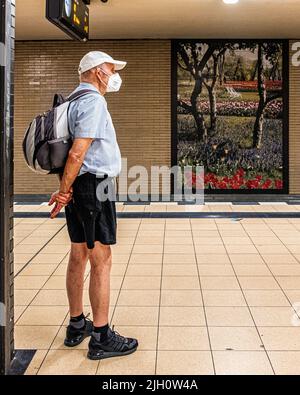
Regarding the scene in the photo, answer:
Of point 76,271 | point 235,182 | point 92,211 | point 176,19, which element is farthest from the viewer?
point 235,182

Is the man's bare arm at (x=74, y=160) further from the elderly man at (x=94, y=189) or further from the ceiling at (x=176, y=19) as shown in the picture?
the ceiling at (x=176, y=19)

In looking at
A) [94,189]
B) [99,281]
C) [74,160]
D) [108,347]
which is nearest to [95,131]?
[74,160]

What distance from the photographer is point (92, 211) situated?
2656 millimetres

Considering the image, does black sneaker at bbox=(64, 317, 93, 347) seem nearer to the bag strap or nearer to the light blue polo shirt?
the light blue polo shirt

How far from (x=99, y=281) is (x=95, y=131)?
80 centimetres

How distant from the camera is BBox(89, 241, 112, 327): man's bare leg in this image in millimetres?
2748

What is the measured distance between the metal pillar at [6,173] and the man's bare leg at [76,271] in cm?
42

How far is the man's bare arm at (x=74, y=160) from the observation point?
256cm

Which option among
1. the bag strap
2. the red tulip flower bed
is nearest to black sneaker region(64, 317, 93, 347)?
the bag strap

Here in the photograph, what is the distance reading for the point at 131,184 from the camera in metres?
9.03

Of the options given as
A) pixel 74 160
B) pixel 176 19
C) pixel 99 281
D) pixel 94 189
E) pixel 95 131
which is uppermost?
pixel 176 19

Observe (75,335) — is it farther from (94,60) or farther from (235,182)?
(235,182)

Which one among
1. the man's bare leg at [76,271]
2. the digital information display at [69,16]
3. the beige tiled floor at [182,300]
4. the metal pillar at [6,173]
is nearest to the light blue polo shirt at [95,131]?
the metal pillar at [6,173]

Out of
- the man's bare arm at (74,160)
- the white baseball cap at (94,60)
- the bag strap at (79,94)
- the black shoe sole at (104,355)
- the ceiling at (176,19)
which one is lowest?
the black shoe sole at (104,355)
